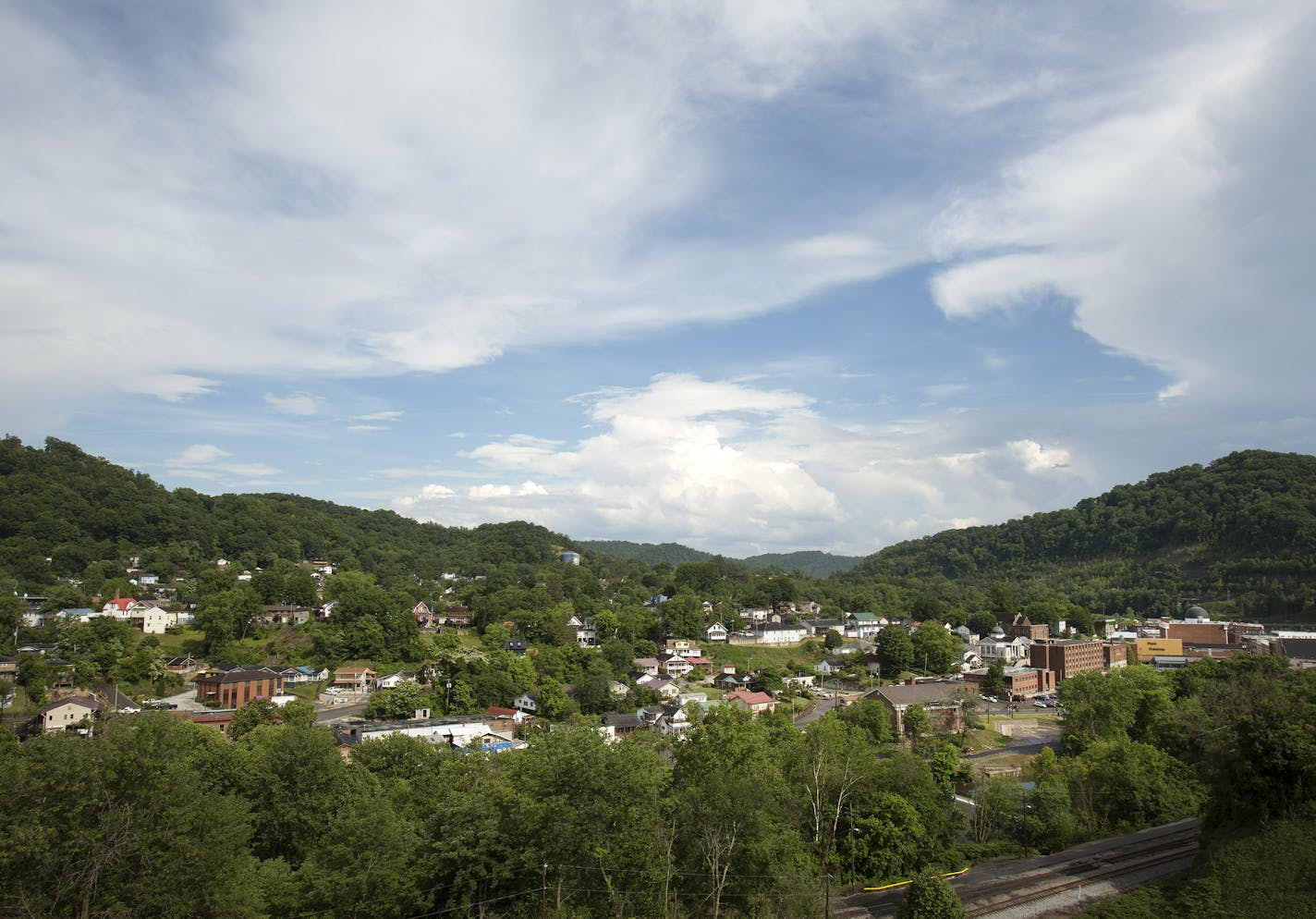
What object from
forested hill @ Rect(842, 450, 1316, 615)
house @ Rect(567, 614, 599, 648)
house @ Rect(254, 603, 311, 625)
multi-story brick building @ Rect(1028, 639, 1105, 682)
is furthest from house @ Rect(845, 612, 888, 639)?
house @ Rect(254, 603, 311, 625)

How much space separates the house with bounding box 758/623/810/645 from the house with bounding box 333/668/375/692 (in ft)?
115

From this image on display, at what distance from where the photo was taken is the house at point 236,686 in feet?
138

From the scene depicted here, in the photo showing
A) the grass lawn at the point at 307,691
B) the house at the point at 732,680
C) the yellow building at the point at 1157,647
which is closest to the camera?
the grass lawn at the point at 307,691

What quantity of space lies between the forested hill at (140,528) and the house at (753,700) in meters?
55.9

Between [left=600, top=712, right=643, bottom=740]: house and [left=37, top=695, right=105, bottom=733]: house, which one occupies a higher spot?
[left=37, top=695, right=105, bottom=733]: house

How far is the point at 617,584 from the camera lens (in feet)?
294

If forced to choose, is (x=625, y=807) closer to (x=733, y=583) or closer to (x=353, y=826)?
(x=353, y=826)

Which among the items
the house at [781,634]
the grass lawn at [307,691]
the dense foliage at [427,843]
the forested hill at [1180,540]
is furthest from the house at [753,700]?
the forested hill at [1180,540]

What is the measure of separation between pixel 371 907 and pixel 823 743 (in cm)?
1340

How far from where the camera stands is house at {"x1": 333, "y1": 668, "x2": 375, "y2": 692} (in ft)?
160

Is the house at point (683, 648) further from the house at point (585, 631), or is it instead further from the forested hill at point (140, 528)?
the forested hill at point (140, 528)

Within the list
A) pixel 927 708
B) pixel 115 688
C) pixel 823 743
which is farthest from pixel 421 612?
pixel 823 743

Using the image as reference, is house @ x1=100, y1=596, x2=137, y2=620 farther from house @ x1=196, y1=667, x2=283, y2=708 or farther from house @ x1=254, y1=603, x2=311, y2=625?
house @ x1=196, y1=667, x2=283, y2=708

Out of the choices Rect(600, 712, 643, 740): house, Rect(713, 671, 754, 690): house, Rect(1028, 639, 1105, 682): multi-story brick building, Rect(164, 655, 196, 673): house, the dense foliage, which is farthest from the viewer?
Rect(1028, 639, 1105, 682): multi-story brick building
